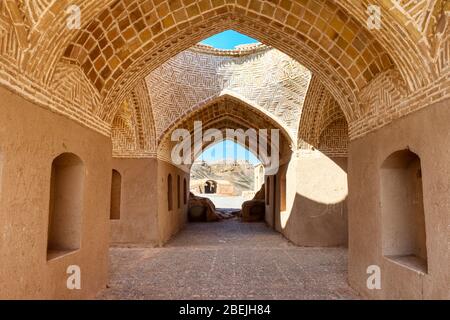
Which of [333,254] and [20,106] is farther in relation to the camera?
[333,254]

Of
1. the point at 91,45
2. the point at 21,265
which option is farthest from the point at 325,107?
the point at 21,265

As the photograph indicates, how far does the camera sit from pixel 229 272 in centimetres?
607

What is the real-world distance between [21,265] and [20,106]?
58.6 inches

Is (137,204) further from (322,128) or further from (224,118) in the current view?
(322,128)

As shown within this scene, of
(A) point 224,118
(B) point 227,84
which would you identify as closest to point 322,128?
(B) point 227,84

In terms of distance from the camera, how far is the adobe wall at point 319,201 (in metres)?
8.98

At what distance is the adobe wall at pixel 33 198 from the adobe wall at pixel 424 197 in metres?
3.92

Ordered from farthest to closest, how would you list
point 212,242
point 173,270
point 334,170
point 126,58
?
1. point 212,242
2. point 334,170
3. point 173,270
4. point 126,58

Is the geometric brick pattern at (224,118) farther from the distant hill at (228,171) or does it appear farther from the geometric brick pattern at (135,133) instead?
the distant hill at (228,171)

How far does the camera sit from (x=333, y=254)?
7852 mm

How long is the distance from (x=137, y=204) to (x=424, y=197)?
7282 mm

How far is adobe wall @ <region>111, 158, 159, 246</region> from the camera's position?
8.82 meters

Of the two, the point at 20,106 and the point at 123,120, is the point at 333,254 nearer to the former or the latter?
the point at 123,120

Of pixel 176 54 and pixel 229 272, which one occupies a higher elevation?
pixel 176 54
